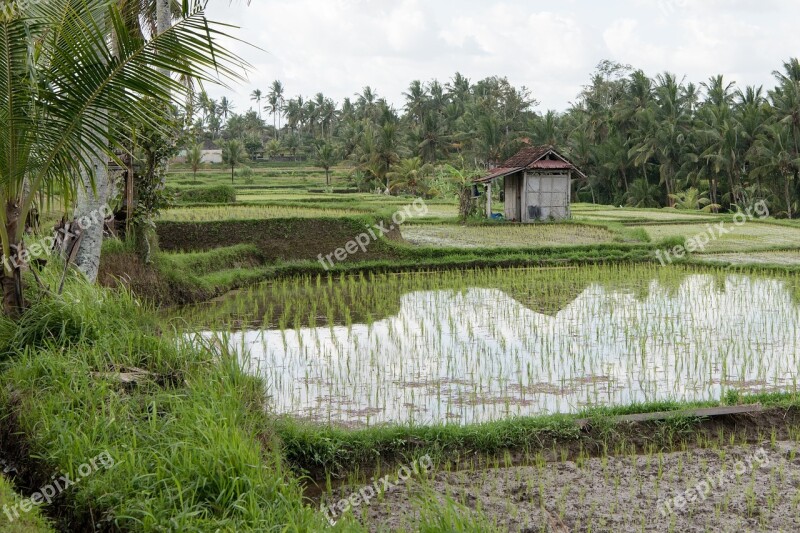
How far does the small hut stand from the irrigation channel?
8.70m

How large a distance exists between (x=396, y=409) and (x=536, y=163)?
15983 mm

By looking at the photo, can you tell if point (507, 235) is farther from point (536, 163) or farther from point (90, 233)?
point (90, 233)

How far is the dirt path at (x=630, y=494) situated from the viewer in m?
3.79

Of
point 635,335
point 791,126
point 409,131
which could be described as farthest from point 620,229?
point 409,131

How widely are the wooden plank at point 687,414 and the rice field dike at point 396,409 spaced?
0.01 metres

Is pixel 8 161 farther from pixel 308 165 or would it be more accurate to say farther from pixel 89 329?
pixel 308 165

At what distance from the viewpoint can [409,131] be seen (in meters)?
43.5

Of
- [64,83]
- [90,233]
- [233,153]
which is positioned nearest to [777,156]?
[233,153]

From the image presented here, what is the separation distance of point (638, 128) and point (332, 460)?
112 ft

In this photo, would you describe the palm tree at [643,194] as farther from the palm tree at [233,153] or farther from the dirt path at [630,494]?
the dirt path at [630,494]

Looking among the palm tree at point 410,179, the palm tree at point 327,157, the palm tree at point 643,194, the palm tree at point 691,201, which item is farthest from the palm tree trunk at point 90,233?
the palm tree at point 327,157

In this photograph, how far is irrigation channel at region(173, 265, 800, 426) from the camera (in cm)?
587

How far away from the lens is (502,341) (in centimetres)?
777

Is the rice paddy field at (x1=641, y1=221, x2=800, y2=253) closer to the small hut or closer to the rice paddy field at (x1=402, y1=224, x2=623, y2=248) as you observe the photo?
the rice paddy field at (x1=402, y1=224, x2=623, y2=248)
